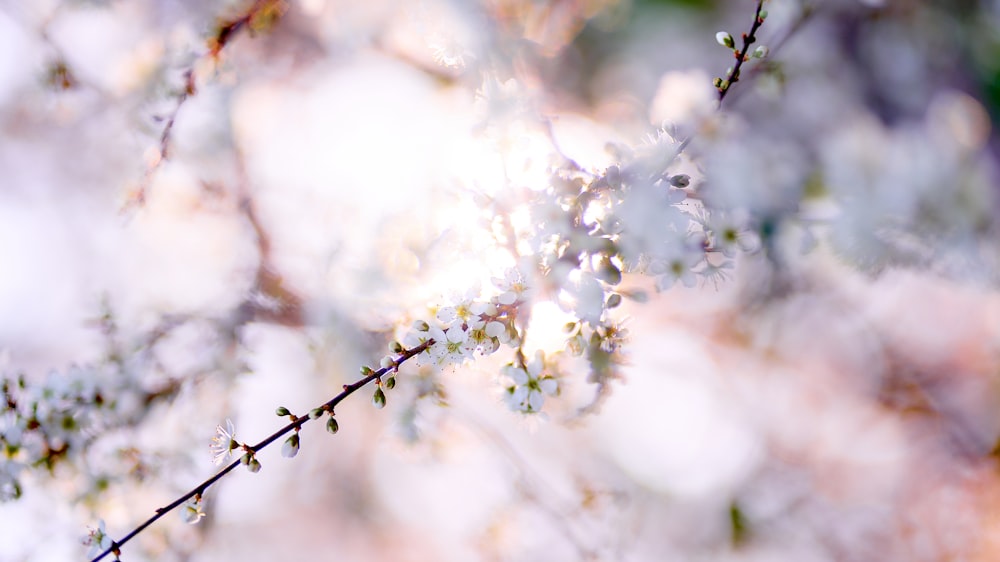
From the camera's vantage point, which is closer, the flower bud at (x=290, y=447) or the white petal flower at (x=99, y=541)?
the flower bud at (x=290, y=447)

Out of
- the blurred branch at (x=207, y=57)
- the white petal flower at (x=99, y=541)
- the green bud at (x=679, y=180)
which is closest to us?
the green bud at (x=679, y=180)

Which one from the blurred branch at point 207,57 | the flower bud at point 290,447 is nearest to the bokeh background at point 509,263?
the blurred branch at point 207,57

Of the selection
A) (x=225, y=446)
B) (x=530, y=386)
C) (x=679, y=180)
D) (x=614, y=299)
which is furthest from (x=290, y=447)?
(x=679, y=180)

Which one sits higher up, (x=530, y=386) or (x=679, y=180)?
(x=679, y=180)

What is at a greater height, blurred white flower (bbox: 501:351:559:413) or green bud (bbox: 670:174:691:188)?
green bud (bbox: 670:174:691:188)

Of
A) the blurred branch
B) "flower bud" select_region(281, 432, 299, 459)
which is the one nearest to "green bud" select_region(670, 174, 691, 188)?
"flower bud" select_region(281, 432, 299, 459)

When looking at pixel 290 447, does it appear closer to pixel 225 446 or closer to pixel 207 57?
pixel 225 446

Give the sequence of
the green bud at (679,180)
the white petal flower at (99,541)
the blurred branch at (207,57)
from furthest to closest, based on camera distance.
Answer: the blurred branch at (207,57) < the white petal flower at (99,541) < the green bud at (679,180)

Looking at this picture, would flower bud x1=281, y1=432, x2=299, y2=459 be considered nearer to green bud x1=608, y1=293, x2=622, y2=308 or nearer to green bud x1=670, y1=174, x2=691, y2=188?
green bud x1=608, y1=293, x2=622, y2=308

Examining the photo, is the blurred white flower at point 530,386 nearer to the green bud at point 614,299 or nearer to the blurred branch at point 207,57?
the green bud at point 614,299
